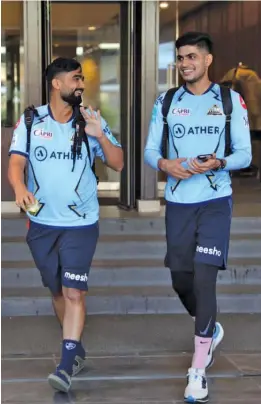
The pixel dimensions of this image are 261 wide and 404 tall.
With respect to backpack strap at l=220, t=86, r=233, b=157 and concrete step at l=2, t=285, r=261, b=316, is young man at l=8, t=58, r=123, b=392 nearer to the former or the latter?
backpack strap at l=220, t=86, r=233, b=157

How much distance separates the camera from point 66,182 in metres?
4.11

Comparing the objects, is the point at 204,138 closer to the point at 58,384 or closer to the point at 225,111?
the point at 225,111

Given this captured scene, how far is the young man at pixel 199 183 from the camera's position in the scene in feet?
13.1

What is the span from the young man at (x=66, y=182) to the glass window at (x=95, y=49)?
537 centimetres

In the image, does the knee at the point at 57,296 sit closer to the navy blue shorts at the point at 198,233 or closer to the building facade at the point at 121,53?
the navy blue shorts at the point at 198,233

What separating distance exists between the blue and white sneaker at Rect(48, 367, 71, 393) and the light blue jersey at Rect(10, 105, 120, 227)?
0.84 meters

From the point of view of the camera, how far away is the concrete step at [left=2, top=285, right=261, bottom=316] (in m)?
5.96

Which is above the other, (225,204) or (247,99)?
(247,99)

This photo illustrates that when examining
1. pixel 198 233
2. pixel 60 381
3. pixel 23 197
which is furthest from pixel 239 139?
pixel 60 381

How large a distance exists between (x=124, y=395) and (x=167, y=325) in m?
1.61

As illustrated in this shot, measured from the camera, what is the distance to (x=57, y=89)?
13.7 feet

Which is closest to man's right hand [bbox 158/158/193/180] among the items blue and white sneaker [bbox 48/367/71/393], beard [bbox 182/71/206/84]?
beard [bbox 182/71/206/84]

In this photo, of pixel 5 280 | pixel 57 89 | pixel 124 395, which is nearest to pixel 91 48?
pixel 5 280

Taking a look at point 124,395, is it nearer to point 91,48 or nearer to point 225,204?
point 225,204
